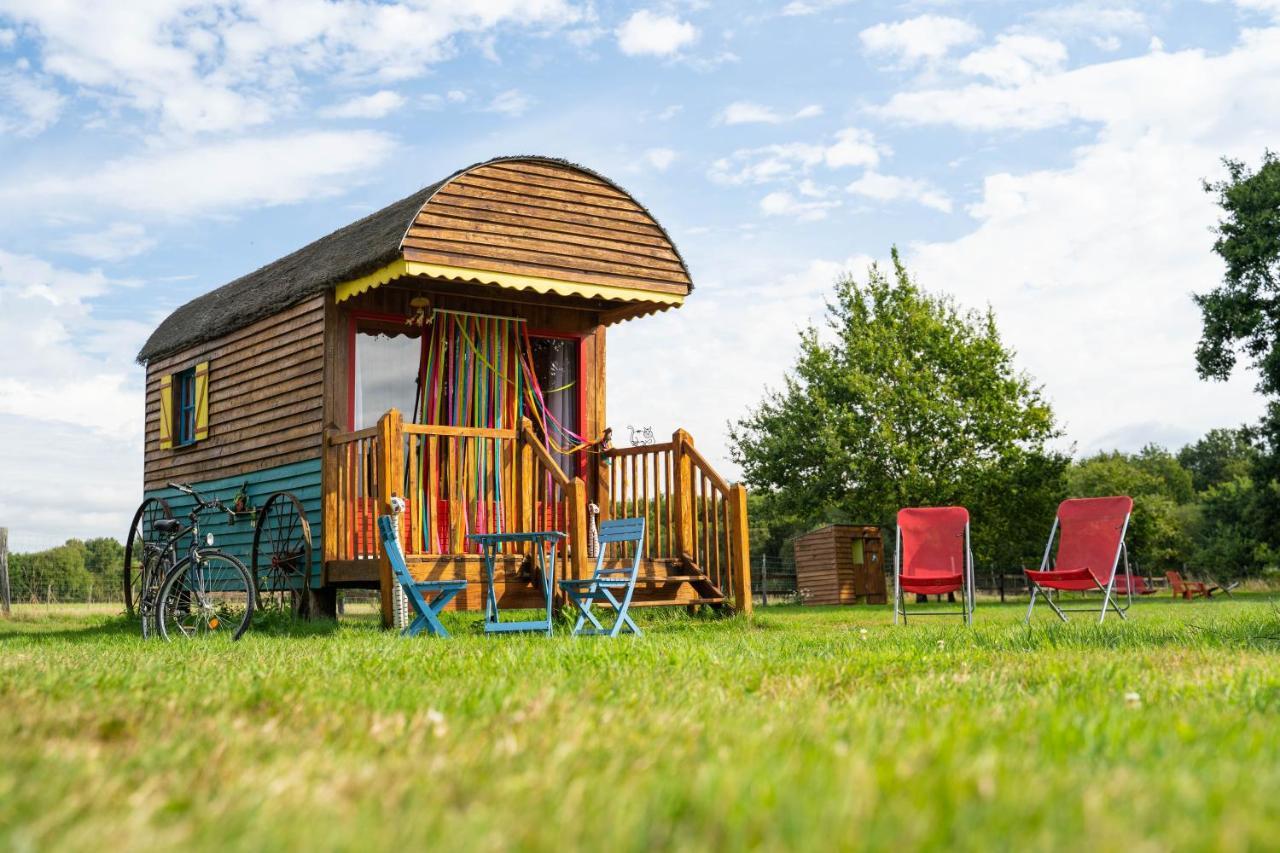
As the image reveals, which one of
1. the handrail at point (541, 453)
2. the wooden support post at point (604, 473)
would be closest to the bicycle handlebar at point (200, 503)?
the handrail at point (541, 453)

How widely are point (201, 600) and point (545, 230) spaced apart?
14.1 feet

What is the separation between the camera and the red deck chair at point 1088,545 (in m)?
10.5

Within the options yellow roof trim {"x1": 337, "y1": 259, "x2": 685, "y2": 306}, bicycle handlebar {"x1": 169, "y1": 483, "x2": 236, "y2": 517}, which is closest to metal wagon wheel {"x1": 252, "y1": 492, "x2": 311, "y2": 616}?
bicycle handlebar {"x1": 169, "y1": 483, "x2": 236, "y2": 517}

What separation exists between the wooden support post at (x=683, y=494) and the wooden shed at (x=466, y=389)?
0.02 meters

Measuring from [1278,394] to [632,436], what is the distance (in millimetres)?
19428

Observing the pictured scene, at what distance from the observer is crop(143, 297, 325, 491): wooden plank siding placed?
1131 centimetres

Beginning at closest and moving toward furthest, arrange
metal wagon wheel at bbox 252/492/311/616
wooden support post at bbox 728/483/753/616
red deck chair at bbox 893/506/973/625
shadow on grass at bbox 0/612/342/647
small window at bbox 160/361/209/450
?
A: shadow on grass at bbox 0/612/342/647 → wooden support post at bbox 728/483/753/616 → red deck chair at bbox 893/506/973/625 → metal wagon wheel at bbox 252/492/311/616 → small window at bbox 160/361/209/450

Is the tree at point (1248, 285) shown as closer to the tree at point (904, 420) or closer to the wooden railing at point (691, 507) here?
the tree at point (904, 420)

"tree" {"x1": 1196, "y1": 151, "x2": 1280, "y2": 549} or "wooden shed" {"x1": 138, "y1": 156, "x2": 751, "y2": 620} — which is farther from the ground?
"tree" {"x1": 1196, "y1": 151, "x2": 1280, "y2": 549}

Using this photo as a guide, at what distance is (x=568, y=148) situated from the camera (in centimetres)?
1152

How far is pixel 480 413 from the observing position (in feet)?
37.5

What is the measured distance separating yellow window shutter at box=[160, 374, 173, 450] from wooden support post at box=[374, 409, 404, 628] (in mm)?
5919

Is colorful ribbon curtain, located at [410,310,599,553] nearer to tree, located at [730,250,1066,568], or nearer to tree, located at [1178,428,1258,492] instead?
tree, located at [730,250,1066,568]

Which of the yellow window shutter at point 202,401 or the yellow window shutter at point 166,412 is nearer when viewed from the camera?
the yellow window shutter at point 202,401
